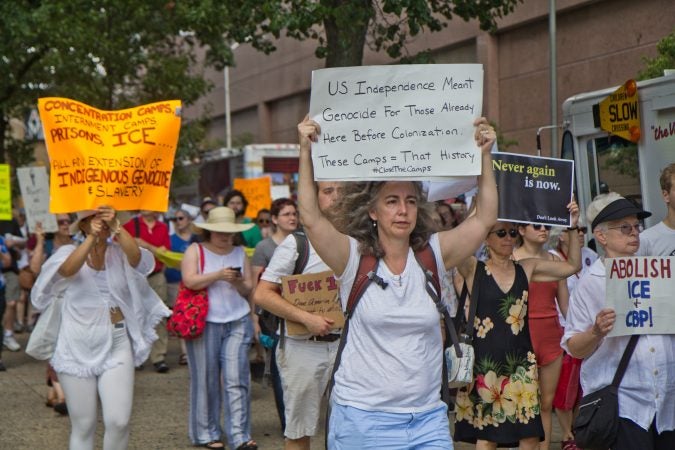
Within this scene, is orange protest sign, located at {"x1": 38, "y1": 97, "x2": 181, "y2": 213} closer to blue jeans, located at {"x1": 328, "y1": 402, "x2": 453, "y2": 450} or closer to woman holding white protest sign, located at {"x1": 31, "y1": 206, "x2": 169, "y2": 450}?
woman holding white protest sign, located at {"x1": 31, "y1": 206, "x2": 169, "y2": 450}

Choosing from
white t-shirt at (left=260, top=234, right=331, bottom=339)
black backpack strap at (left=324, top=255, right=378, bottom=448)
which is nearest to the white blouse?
white t-shirt at (left=260, top=234, right=331, bottom=339)

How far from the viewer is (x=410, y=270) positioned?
4.77 metres

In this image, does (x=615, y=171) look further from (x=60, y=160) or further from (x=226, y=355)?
(x=60, y=160)

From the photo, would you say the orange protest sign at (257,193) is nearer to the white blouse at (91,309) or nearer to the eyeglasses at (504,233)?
the white blouse at (91,309)

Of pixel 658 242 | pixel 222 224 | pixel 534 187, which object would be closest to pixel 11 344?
pixel 222 224

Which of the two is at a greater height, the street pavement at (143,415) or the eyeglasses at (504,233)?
the eyeglasses at (504,233)

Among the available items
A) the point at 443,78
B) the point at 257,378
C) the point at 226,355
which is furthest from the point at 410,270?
the point at 257,378

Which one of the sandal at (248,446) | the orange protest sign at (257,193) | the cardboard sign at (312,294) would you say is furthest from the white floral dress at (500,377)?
the orange protest sign at (257,193)

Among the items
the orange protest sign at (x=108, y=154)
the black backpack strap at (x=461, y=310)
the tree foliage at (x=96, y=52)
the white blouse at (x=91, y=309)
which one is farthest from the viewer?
the tree foliage at (x=96, y=52)

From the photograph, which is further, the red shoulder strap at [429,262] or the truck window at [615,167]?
the truck window at [615,167]

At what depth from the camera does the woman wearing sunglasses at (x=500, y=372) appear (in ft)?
21.7

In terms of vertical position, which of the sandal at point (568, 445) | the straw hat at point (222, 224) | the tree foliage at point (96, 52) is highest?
the tree foliage at point (96, 52)

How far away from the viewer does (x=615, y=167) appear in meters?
9.60

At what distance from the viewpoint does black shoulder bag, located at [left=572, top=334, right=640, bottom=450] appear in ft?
18.2
